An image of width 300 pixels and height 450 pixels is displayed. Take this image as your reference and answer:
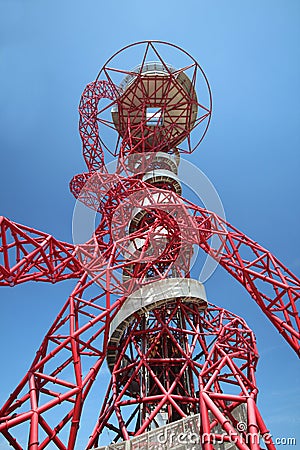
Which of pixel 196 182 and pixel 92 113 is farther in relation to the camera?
pixel 92 113

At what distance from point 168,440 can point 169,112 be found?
77.3 ft

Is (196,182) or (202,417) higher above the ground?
(196,182)

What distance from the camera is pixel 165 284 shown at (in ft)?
65.5

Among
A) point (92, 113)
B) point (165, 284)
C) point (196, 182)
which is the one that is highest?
point (92, 113)

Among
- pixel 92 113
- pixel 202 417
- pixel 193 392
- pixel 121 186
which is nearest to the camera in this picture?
pixel 202 417

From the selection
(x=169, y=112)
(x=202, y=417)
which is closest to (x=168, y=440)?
(x=202, y=417)

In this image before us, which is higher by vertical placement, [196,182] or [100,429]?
[196,182]

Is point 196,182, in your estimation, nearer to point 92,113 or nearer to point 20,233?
point 20,233

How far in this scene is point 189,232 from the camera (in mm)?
20531

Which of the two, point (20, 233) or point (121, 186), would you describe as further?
point (121, 186)

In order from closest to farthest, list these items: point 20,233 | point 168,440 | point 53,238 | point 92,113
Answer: point 168,440 < point 20,233 < point 53,238 < point 92,113

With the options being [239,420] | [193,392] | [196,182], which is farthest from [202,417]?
[196,182]

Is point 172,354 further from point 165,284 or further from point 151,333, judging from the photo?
point 165,284

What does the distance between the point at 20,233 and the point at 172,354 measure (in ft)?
37.8
